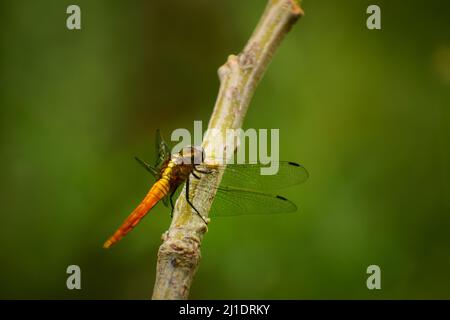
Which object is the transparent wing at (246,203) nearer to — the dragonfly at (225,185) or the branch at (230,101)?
the dragonfly at (225,185)

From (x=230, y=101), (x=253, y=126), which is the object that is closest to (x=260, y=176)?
(x=230, y=101)

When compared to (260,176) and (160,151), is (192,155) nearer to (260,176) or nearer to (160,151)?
(160,151)

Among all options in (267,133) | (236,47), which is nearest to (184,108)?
(236,47)

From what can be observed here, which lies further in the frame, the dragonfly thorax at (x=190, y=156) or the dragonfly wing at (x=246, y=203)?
the dragonfly wing at (x=246, y=203)

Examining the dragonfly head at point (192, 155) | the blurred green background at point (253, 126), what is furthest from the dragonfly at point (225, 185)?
the blurred green background at point (253, 126)

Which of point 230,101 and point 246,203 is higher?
point 230,101

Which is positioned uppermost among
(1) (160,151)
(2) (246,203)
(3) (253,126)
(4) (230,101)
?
(3) (253,126)

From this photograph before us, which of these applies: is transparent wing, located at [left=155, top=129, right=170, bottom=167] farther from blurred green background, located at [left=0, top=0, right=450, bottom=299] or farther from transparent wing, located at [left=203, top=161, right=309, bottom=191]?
blurred green background, located at [left=0, top=0, right=450, bottom=299]
